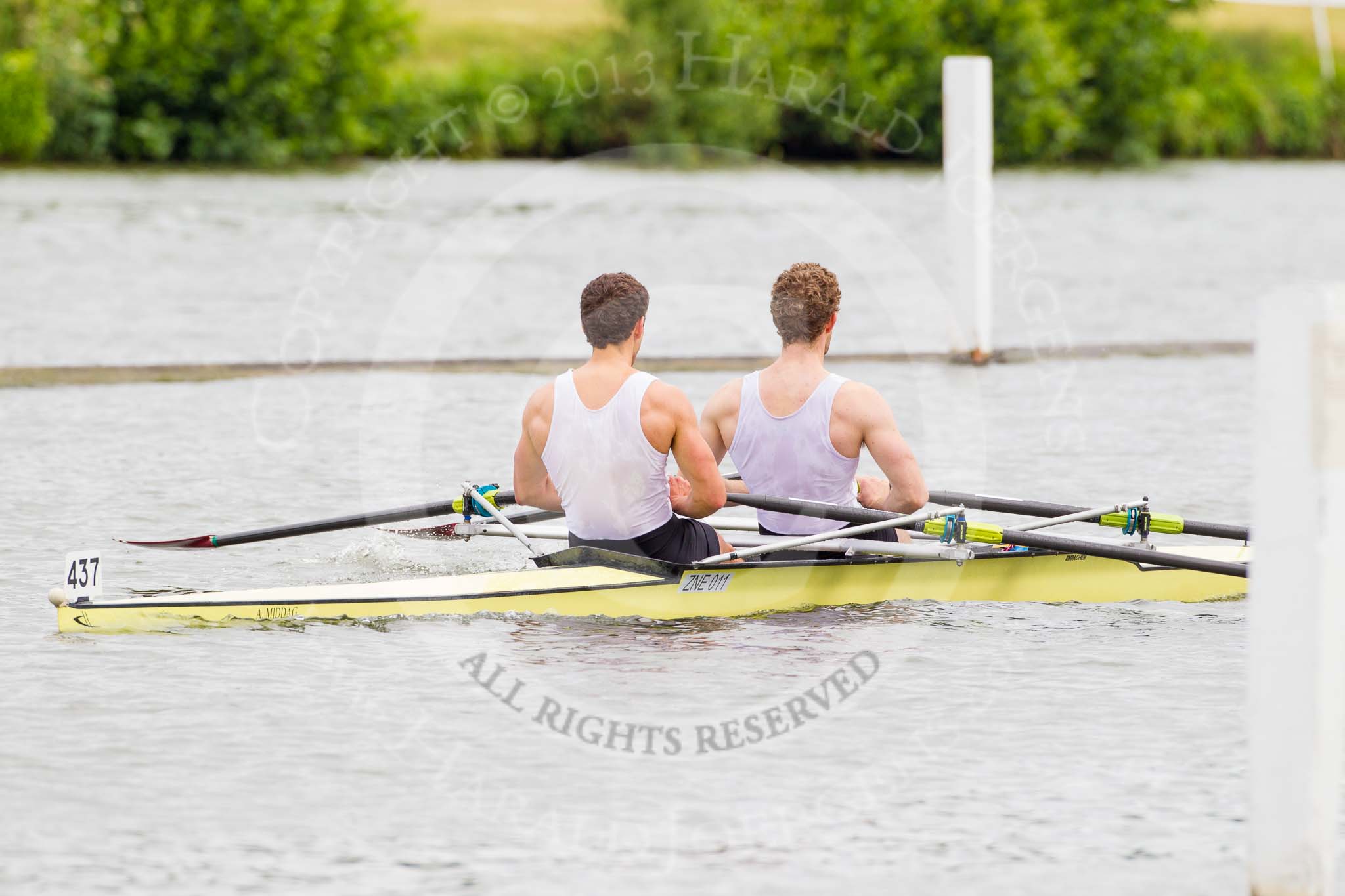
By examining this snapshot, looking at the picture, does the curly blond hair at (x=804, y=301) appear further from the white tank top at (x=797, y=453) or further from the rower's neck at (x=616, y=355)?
the rower's neck at (x=616, y=355)

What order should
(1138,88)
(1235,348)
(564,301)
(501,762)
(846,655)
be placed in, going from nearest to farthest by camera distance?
(501,762) < (846,655) < (1235,348) < (564,301) < (1138,88)

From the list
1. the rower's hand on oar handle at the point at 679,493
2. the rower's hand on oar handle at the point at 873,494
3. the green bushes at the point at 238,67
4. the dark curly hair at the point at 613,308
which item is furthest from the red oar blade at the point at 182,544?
the green bushes at the point at 238,67

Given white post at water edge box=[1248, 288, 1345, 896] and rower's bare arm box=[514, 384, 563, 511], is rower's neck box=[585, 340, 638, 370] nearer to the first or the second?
rower's bare arm box=[514, 384, 563, 511]

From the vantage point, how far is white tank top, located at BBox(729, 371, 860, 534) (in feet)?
25.1

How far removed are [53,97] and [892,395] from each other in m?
34.0

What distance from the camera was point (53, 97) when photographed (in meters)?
43.8

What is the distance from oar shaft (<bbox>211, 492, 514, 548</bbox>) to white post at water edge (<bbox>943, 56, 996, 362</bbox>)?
831 cm

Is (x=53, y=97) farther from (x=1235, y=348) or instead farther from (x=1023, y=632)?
(x=1023, y=632)

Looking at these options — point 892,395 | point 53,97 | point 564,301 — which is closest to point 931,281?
point 564,301

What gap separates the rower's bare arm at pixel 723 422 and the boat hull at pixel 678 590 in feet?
1.57

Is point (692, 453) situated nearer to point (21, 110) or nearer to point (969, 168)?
point (969, 168)

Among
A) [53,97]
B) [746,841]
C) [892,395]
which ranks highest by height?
[53,97]

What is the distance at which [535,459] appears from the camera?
768 centimetres

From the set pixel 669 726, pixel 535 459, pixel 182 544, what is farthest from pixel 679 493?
pixel 182 544
